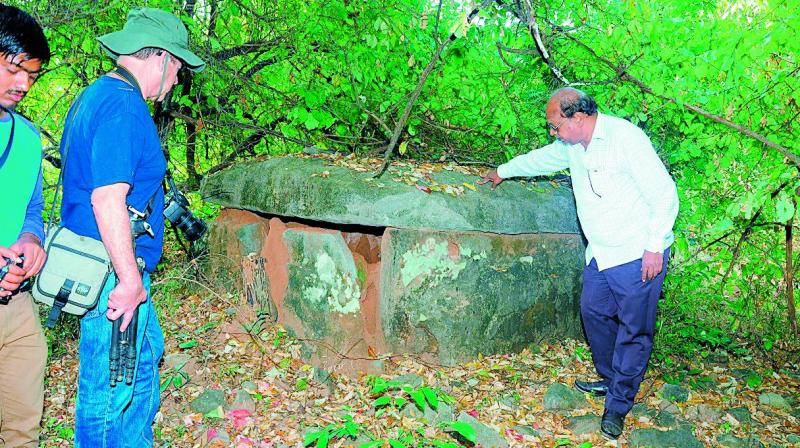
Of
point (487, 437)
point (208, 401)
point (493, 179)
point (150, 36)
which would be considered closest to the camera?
point (150, 36)

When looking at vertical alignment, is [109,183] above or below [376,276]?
above

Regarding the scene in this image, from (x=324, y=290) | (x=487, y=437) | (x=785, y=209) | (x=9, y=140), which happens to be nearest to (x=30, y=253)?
(x=9, y=140)

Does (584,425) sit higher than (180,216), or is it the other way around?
(180,216)

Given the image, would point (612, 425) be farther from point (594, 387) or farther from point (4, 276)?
point (4, 276)

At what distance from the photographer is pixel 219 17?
554cm

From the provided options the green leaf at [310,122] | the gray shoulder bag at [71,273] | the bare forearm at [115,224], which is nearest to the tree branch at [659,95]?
the green leaf at [310,122]

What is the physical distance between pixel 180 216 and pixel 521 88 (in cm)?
345

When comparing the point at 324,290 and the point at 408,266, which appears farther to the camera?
the point at 324,290

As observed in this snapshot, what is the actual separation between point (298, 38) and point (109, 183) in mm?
3327

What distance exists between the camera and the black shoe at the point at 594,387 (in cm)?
421

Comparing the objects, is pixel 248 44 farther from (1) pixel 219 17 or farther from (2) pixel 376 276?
(2) pixel 376 276

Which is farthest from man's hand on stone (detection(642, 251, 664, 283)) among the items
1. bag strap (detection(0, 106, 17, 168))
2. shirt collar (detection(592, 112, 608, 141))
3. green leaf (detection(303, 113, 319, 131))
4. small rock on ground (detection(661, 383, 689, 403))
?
bag strap (detection(0, 106, 17, 168))

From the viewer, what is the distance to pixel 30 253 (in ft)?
7.69

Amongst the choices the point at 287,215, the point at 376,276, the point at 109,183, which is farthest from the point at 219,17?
the point at 109,183
